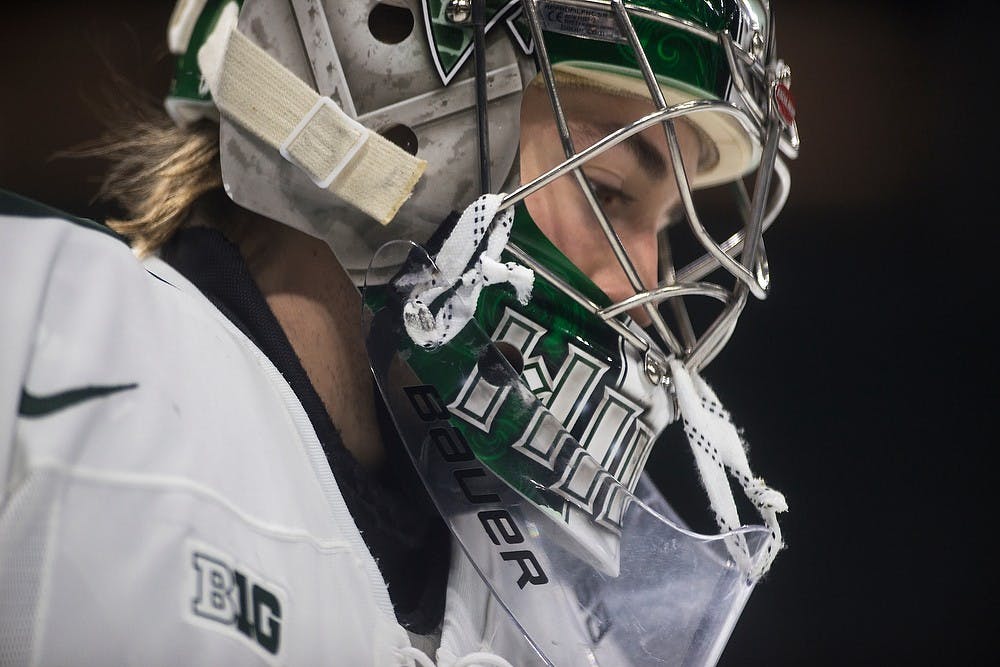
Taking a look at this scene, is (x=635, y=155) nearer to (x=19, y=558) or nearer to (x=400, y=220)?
(x=400, y=220)

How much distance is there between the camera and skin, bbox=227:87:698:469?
954 mm

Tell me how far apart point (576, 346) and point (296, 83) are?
37 cm

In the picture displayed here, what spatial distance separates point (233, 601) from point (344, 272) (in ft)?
1.35

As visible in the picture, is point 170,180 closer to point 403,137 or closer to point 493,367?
point 403,137

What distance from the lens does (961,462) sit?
1862mm

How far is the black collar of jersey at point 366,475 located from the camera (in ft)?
2.89

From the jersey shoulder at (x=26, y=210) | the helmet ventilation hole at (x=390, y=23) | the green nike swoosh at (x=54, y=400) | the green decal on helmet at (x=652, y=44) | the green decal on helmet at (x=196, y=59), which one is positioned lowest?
the green nike swoosh at (x=54, y=400)

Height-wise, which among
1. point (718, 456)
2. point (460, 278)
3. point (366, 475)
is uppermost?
point (460, 278)

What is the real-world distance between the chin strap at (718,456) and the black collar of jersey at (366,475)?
0.94ft

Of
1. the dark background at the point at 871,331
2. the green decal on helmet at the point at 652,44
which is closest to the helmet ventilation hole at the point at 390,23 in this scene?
the green decal on helmet at the point at 652,44

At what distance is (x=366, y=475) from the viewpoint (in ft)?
3.00

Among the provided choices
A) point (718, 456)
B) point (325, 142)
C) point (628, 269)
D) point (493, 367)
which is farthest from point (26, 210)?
point (718, 456)

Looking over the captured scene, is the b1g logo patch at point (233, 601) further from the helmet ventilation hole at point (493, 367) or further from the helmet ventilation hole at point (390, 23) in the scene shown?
the helmet ventilation hole at point (390, 23)

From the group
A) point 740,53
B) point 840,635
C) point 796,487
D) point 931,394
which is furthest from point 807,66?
point 840,635
